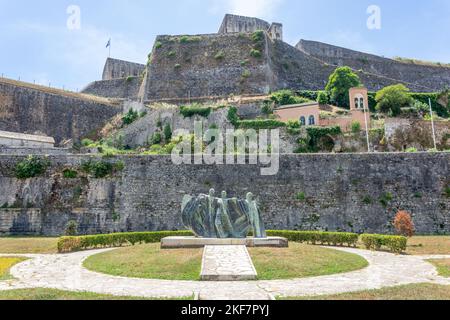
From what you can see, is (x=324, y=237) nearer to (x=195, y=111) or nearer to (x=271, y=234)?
(x=271, y=234)

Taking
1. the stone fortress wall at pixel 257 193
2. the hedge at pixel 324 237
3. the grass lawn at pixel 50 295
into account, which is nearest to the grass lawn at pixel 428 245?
the hedge at pixel 324 237

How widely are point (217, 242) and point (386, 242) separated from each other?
8.39 meters

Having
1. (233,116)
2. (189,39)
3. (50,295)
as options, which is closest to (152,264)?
(50,295)

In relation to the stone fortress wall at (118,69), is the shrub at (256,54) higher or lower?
lower

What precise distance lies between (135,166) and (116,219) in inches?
147

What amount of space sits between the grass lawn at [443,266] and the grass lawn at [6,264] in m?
12.7

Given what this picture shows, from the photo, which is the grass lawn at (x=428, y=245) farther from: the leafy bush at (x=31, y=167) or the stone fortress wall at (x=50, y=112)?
the stone fortress wall at (x=50, y=112)

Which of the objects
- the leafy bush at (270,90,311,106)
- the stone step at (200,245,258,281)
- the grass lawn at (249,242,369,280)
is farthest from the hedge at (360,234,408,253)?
the leafy bush at (270,90,311,106)

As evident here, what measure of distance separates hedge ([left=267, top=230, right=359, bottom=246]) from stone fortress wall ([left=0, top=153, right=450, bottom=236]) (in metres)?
4.41

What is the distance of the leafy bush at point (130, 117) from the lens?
4439cm

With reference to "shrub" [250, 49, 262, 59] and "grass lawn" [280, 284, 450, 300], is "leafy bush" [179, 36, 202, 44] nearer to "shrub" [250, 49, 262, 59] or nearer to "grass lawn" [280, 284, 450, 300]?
"shrub" [250, 49, 262, 59]
